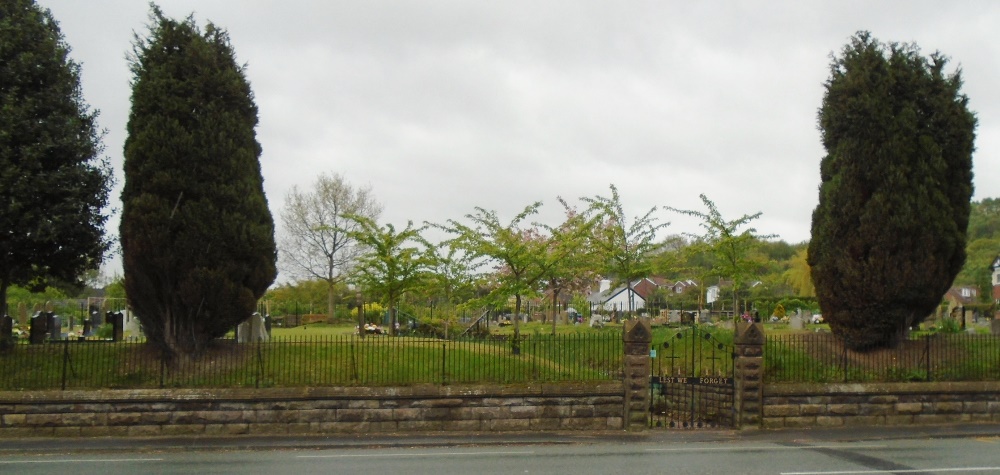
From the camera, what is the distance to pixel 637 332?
16.8m

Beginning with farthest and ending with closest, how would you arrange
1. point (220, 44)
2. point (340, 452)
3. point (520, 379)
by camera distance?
point (220, 44) → point (520, 379) → point (340, 452)

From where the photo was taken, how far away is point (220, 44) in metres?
18.4

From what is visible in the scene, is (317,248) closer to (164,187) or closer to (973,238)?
(164,187)

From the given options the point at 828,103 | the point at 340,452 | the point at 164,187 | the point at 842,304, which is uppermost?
the point at 828,103

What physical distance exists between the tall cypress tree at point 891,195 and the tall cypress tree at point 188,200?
43.8 feet

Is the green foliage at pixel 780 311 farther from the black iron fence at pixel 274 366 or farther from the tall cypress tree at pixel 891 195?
the black iron fence at pixel 274 366

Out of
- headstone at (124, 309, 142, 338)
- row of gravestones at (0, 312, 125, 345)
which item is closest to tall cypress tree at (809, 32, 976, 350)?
row of gravestones at (0, 312, 125, 345)

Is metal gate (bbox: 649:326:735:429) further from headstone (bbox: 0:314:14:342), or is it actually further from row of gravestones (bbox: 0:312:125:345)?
headstone (bbox: 0:314:14:342)

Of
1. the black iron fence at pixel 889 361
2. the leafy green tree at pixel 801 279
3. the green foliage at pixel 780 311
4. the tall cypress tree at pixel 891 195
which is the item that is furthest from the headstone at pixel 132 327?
the leafy green tree at pixel 801 279

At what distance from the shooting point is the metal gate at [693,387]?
17.8 m

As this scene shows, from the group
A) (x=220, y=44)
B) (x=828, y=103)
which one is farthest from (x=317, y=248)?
(x=828, y=103)

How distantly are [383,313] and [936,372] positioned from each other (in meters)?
25.6

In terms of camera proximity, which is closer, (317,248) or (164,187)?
(164,187)

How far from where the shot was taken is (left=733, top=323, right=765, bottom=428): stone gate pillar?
16.8 m
